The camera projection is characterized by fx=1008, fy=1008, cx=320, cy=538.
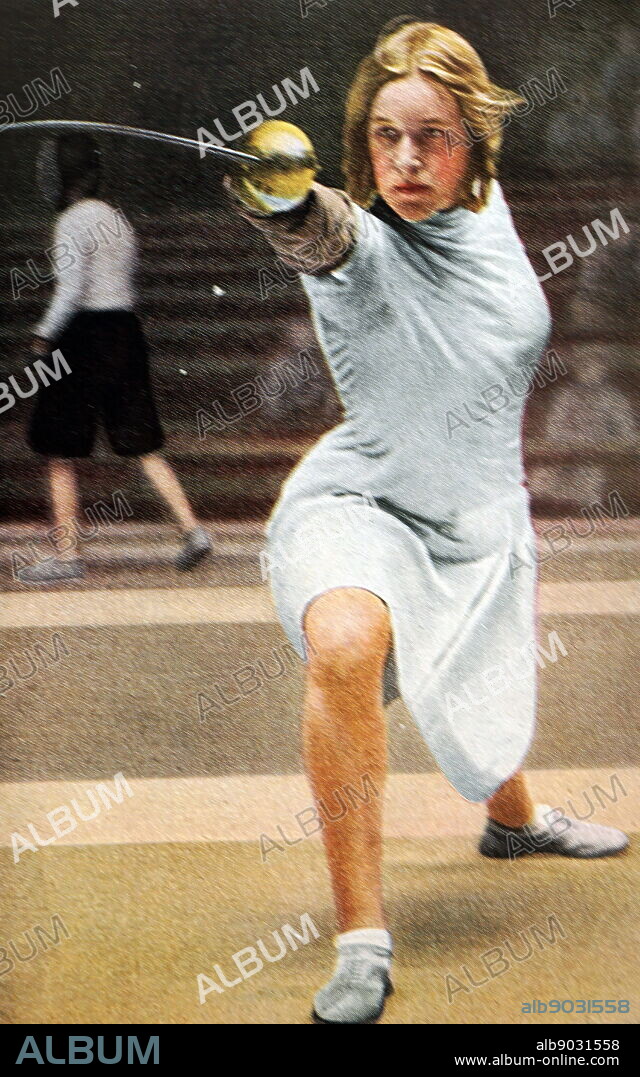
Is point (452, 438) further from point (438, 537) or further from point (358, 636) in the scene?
point (358, 636)

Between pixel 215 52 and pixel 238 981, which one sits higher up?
pixel 215 52

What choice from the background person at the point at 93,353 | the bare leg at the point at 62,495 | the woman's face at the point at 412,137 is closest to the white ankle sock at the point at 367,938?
the background person at the point at 93,353

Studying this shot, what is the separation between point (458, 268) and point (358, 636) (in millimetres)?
1159

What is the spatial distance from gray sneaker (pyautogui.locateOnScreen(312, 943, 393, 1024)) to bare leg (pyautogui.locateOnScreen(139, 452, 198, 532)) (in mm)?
1390

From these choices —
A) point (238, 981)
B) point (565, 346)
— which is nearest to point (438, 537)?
point (565, 346)

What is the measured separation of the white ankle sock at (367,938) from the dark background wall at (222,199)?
51.9 inches

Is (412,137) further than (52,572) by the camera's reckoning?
No

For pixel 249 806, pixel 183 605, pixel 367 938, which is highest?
pixel 183 605

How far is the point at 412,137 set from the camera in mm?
3008

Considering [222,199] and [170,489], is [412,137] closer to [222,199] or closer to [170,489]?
[222,199]

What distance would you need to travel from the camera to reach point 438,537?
3.10m

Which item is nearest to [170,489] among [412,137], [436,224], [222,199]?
[222,199]

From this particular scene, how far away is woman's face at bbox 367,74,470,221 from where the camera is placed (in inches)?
118

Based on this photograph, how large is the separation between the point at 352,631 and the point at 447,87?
65.2 inches
